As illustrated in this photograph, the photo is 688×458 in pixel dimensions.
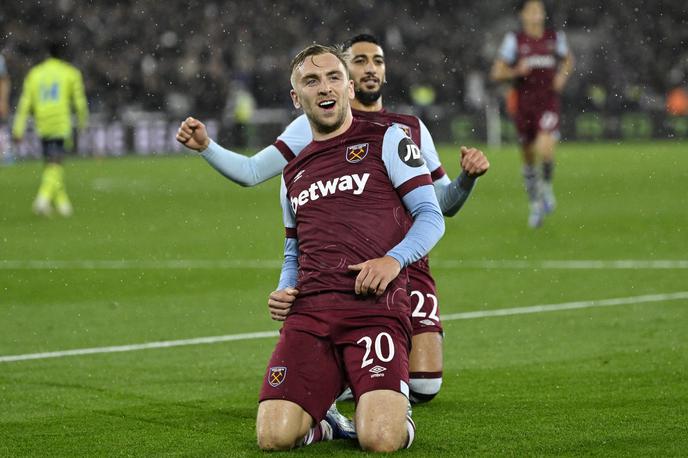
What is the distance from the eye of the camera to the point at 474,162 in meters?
6.53

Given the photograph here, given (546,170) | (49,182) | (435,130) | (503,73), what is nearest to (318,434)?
(546,170)

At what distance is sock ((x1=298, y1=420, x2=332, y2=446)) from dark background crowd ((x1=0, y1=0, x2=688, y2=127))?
3076 cm

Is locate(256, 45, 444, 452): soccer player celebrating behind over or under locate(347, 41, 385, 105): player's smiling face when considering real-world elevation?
under

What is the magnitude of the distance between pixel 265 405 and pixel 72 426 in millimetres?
1151

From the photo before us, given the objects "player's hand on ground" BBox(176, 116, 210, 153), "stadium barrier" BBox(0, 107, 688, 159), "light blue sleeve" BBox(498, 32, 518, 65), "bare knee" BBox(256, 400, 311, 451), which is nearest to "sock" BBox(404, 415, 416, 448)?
"bare knee" BBox(256, 400, 311, 451)

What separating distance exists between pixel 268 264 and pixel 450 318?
3.79 m

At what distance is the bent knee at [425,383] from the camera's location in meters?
6.78

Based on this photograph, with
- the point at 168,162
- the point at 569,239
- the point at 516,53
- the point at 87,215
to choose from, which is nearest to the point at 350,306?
the point at 569,239

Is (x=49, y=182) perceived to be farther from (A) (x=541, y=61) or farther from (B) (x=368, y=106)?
(B) (x=368, y=106)

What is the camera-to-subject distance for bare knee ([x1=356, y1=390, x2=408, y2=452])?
18.5ft

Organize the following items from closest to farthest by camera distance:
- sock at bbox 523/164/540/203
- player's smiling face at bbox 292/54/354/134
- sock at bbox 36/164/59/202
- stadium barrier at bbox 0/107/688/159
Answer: player's smiling face at bbox 292/54/354/134 < sock at bbox 523/164/540/203 < sock at bbox 36/164/59/202 < stadium barrier at bbox 0/107/688/159

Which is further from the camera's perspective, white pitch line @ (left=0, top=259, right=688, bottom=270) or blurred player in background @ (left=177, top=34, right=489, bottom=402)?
white pitch line @ (left=0, top=259, right=688, bottom=270)

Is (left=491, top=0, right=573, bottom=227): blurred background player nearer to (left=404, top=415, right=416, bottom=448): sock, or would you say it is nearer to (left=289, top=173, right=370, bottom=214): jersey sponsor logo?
(left=289, top=173, right=370, bottom=214): jersey sponsor logo

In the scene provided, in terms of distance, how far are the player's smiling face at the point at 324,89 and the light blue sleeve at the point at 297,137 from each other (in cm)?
92
